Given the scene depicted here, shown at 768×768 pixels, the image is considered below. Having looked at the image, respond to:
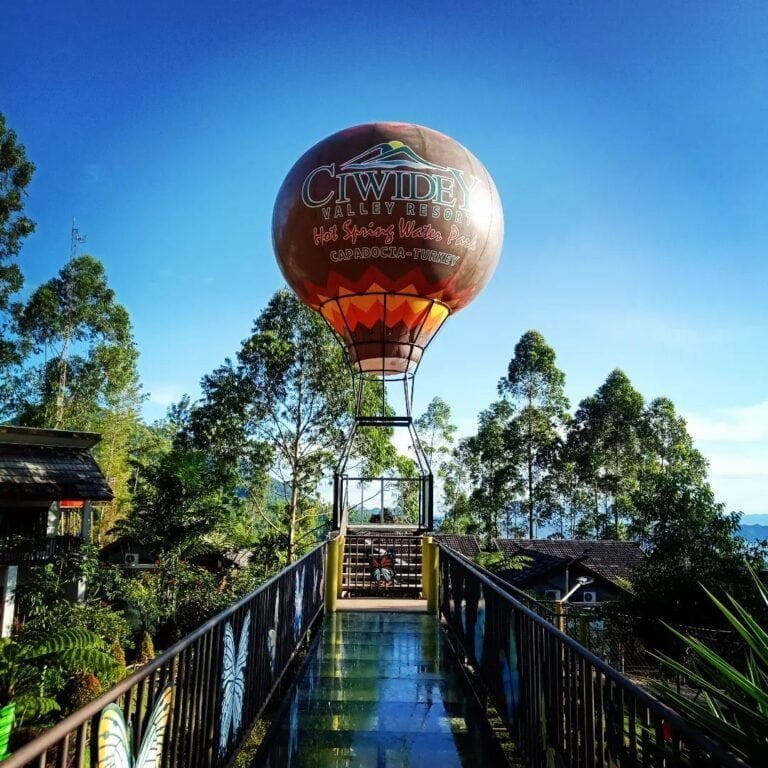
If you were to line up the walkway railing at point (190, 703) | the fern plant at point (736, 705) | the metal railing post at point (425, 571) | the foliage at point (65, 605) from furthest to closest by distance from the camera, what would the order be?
the foliage at point (65, 605), the metal railing post at point (425, 571), the fern plant at point (736, 705), the walkway railing at point (190, 703)

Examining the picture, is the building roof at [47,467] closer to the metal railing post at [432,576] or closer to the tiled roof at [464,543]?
the metal railing post at [432,576]

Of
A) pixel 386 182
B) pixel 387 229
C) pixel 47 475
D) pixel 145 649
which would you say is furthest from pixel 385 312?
pixel 47 475

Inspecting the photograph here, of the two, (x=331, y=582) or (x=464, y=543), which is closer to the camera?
(x=331, y=582)

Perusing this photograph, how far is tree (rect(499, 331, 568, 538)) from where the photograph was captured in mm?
36906

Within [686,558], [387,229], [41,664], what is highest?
[387,229]

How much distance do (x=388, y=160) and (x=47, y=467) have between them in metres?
15.2

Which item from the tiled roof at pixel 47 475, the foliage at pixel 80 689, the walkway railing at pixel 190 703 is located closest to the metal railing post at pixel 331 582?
the walkway railing at pixel 190 703

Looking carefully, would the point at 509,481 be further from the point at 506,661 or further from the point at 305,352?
the point at 506,661

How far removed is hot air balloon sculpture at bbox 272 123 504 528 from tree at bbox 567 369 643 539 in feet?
99.2

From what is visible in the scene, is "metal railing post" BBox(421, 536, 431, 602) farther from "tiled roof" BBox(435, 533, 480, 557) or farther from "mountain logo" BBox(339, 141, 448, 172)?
"tiled roof" BBox(435, 533, 480, 557)

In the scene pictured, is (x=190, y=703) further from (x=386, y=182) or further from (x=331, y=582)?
(x=386, y=182)

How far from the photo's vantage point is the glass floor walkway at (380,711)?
359 cm

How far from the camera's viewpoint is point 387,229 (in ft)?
27.1

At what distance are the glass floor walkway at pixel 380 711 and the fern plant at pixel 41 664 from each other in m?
6.08
